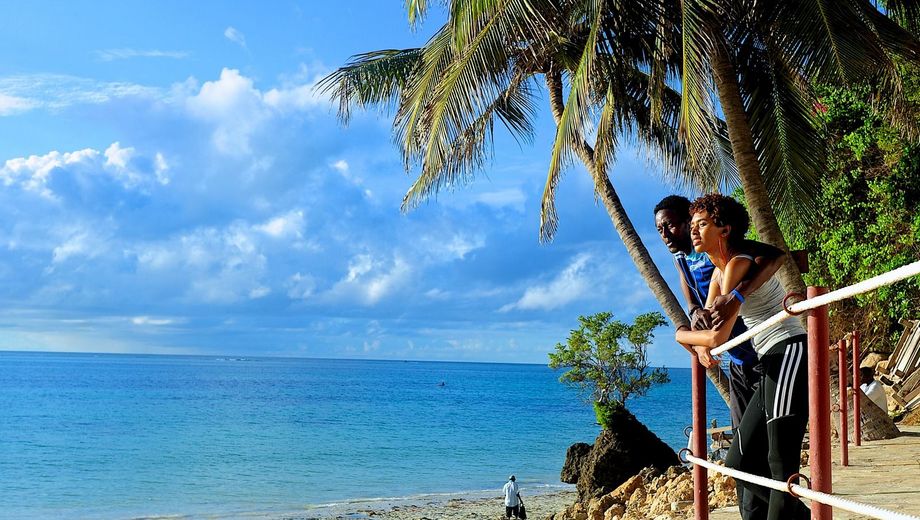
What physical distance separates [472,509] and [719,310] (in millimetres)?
19428

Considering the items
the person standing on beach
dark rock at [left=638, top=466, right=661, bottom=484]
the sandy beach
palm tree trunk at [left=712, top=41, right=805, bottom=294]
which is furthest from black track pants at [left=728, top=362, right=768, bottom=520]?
the sandy beach

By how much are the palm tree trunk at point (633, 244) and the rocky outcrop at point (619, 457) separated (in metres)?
3.55

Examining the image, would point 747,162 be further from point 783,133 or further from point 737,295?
point 737,295

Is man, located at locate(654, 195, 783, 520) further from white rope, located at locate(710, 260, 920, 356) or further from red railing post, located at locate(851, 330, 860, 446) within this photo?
red railing post, located at locate(851, 330, 860, 446)

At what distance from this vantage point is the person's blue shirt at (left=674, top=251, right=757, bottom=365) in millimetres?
3975

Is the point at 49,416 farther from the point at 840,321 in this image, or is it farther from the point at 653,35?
the point at 653,35

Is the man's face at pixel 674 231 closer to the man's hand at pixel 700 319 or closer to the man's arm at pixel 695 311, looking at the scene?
the man's arm at pixel 695 311

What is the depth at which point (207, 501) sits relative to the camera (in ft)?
88.2

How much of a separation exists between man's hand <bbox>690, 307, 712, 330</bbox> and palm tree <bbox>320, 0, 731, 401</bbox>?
Result: 219 inches

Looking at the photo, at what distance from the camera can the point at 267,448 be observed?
4203 cm

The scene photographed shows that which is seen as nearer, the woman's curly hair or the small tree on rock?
the woman's curly hair

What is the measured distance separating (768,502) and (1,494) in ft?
102

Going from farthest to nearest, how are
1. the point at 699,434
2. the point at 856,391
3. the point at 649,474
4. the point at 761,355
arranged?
the point at 649,474 → the point at 856,391 → the point at 699,434 → the point at 761,355

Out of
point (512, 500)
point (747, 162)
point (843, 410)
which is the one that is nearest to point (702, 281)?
point (843, 410)
